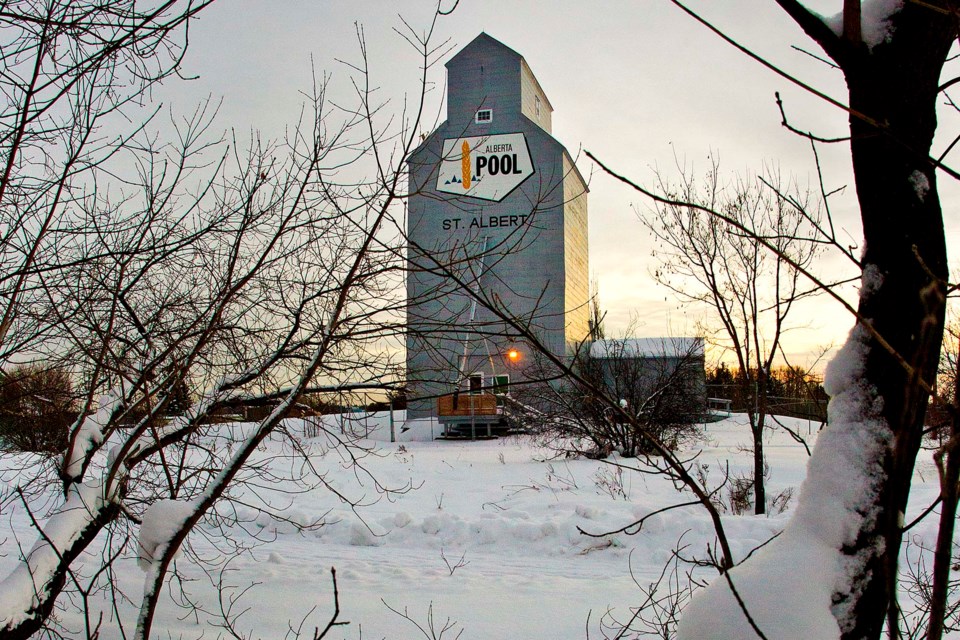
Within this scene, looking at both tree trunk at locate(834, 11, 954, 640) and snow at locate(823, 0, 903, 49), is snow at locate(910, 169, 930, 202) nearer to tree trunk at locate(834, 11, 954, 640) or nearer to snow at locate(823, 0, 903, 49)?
tree trunk at locate(834, 11, 954, 640)

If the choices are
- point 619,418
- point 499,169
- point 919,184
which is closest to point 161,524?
point 919,184

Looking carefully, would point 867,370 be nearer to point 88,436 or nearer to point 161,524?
point 161,524

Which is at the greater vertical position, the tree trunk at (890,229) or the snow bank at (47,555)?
the tree trunk at (890,229)

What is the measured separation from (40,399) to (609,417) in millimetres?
11172

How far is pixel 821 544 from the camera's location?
123 cm

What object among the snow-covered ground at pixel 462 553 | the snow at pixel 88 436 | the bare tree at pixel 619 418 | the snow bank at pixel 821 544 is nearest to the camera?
the snow bank at pixel 821 544

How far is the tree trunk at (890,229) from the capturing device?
1196mm

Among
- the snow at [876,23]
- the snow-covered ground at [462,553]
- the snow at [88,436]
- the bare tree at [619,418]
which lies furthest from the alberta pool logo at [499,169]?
the snow at [876,23]

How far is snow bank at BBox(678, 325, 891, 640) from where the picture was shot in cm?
117

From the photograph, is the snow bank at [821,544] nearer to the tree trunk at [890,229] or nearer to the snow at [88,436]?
the tree trunk at [890,229]

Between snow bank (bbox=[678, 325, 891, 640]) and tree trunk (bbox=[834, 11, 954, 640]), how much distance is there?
0.06ft

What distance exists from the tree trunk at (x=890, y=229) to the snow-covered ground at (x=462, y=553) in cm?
246

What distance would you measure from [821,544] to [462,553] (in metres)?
7.54

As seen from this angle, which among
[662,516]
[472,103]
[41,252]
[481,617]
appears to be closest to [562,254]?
[472,103]
